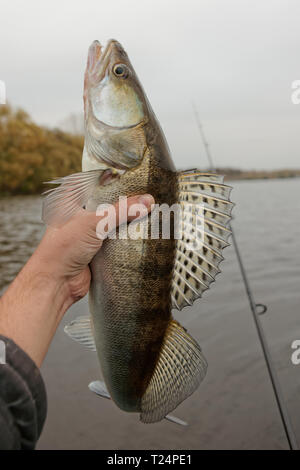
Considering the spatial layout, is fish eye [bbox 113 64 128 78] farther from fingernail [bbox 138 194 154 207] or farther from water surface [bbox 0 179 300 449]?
water surface [bbox 0 179 300 449]

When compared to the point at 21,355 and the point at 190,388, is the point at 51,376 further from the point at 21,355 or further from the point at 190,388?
the point at 21,355

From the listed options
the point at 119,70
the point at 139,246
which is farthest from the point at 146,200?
the point at 119,70

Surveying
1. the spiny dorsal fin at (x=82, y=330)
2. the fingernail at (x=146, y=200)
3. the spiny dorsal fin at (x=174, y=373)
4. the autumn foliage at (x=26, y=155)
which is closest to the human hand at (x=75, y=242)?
the fingernail at (x=146, y=200)

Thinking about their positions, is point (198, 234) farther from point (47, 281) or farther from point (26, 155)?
point (26, 155)

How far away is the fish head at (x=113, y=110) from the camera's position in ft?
6.68

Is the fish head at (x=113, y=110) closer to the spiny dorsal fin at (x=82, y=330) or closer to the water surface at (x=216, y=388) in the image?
the spiny dorsal fin at (x=82, y=330)

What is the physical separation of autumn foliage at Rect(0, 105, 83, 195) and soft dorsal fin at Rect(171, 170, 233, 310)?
4195 cm

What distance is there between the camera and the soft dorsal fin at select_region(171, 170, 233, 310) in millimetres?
2105

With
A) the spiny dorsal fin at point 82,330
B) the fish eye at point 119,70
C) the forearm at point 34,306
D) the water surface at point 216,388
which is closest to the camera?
the forearm at point 34,306

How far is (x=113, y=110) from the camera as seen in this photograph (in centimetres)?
207

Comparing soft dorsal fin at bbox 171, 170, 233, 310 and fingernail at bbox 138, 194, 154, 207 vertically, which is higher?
fingernail at bbox 138, 194, 154, 207

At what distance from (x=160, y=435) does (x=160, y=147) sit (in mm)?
3818

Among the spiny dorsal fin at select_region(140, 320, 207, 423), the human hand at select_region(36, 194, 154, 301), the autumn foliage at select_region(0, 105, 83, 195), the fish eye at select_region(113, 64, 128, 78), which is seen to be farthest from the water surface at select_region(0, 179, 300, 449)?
the autumn foliage at select_region(0, 105, 83, 195)

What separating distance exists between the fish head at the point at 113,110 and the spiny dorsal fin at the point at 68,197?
0.14m
